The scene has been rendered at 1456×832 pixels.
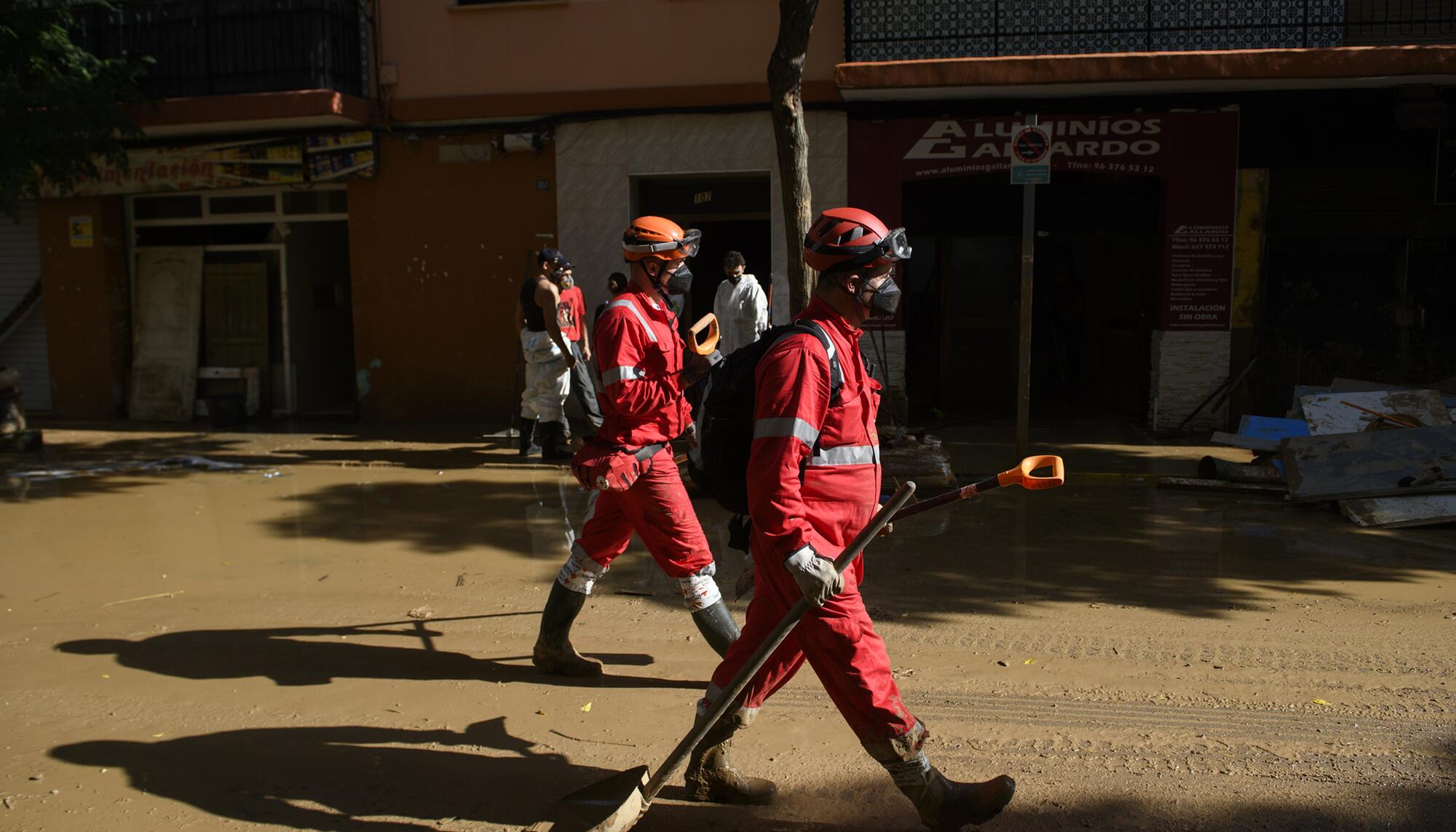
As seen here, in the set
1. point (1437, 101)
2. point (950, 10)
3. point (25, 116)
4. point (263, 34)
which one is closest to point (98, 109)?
point (25, 116)

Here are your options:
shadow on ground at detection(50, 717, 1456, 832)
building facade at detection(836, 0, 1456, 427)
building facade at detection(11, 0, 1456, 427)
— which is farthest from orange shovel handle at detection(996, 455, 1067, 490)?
building facade at detection(836, 0, 1456, 427)

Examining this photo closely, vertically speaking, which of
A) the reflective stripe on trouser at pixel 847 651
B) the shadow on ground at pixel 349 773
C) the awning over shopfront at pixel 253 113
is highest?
the awning over shopfront at pixel 253 113

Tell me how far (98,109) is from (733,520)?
10765mm

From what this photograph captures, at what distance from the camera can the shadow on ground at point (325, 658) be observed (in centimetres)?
479

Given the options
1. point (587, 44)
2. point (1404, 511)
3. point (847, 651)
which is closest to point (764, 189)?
point (587, 44)

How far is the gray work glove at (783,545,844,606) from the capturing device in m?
2.92

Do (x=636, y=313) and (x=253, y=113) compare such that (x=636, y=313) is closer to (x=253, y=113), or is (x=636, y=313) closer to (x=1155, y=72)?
(x=1155, y=72)

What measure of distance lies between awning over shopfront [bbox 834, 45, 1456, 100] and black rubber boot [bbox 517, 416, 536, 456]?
4.57m

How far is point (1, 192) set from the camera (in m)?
10.8

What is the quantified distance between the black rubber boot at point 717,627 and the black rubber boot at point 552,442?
19.5 ft

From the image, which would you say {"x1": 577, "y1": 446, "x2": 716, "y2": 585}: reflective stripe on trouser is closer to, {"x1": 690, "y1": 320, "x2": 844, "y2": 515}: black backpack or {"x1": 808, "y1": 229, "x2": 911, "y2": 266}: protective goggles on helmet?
{"x1": 690, "y1": 320, "x2": 844, "y2": 515}: black backpack

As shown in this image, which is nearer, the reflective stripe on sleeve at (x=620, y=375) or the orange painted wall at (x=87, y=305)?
the reflective stripe on sleeve at (x=620, y=375)

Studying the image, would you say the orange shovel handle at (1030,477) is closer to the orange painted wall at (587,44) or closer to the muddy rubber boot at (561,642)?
the muddy rubber boot at (561,642)

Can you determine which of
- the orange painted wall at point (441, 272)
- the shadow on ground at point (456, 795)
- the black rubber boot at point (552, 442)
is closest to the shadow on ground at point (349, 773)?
the shadow on ground at point (456, 795)
